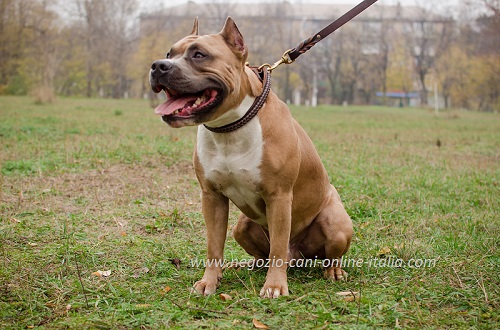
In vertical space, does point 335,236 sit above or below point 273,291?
above

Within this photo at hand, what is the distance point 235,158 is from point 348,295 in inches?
42.8

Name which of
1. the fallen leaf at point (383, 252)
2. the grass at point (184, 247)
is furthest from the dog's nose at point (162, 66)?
the fallen leaf at point (383, 252)

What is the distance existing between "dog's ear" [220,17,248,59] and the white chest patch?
1.08 feet

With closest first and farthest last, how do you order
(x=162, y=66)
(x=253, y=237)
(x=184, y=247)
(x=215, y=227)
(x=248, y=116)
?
(x=162, y=66), (x=248, y=116), (x=215, y=227), (x=253, y=237), (x=184, y=247)

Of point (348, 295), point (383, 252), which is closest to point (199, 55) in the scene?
point (348, 295)

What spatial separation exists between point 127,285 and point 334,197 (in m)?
1.63

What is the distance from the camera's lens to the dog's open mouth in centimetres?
319

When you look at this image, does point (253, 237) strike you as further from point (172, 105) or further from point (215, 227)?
point (172, 105)

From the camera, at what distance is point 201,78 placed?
126 inches

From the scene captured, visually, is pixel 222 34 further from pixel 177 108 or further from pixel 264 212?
pixel 264 212

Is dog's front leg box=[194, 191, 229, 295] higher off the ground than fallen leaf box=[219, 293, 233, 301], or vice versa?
dog's front leg box=[194, 191, 229, 295]

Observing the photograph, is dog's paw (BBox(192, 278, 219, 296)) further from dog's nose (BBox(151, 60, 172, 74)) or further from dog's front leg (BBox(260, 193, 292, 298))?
dog's nose (BBox(151, 60, 172, 74))

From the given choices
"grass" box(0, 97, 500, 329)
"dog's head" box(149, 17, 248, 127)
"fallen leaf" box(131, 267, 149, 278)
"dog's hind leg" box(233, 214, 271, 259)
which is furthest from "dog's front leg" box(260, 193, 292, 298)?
"fallen leaf" box(131, 267, 149, 278)

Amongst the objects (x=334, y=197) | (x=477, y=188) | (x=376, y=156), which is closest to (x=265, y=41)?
(x=376, y=156)
